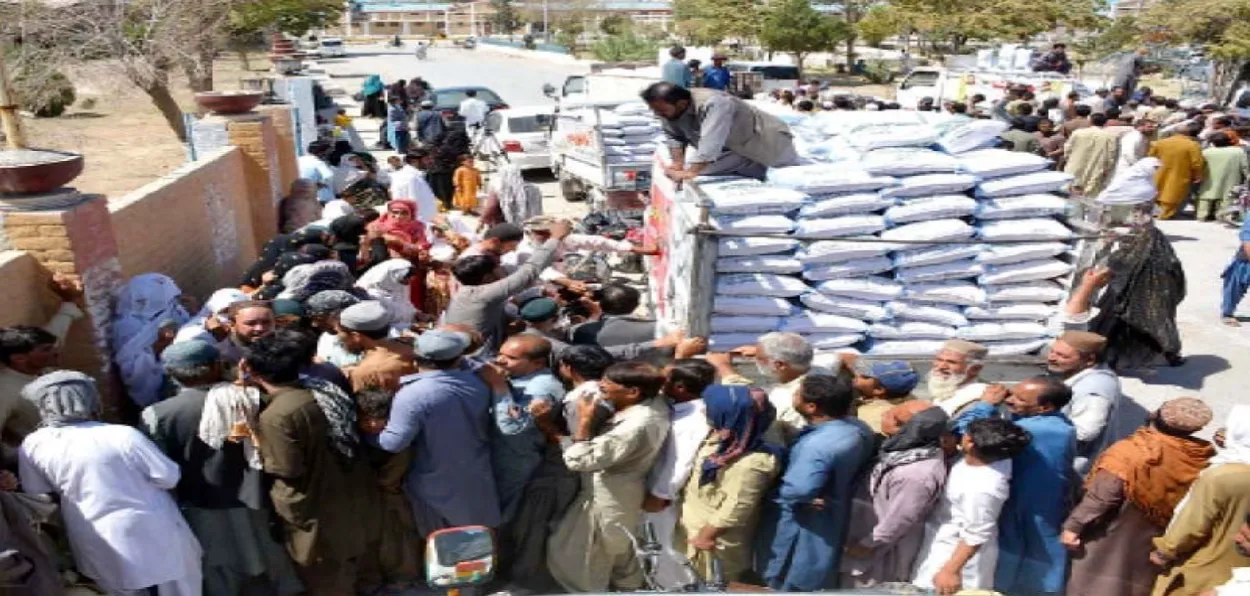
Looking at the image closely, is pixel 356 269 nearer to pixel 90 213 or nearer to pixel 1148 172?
pixel 90 213

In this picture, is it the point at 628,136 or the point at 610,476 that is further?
the point at 628,136

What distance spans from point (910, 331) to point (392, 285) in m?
3.14

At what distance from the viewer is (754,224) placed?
15.4 feet

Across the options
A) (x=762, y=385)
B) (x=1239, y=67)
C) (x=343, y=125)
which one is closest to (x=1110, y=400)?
(x=762, y=385)

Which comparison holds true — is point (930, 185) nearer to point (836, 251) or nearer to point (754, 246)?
point (836, 251)

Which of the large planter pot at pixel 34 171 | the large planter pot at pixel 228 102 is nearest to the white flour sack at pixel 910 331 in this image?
the large planter pot at pixel 34 171

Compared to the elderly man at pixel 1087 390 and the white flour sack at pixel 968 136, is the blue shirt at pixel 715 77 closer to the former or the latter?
the white flour sack at pixel 968 136

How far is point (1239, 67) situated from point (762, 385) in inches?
915

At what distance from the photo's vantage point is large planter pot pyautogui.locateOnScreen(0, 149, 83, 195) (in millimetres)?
4195

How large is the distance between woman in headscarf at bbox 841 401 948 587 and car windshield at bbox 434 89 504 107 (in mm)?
15782

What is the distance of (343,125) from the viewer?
53.1 feet

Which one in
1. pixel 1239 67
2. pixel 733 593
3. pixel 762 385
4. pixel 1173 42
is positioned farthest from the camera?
pixel 1173 42

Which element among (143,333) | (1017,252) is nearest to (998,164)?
(1017,252)

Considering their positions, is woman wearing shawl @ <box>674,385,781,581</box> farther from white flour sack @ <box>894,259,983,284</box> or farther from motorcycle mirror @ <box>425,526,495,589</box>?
white flour sack @ <box>894,259,983,284</box>
